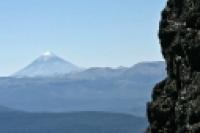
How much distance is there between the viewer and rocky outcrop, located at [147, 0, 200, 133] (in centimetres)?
1593

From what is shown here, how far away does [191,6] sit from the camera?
1666 cm

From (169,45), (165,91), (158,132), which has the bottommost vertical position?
(158,132)

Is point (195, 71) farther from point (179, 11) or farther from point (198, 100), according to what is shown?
point (179, 11)

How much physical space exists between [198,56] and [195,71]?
0.38m

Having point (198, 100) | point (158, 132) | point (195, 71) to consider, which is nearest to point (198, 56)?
point (195, 71)

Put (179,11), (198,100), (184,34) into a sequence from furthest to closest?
1. (179,11)
2. (184,34)
3. (198,100)

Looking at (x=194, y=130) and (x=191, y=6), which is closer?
(x=194, y=130)

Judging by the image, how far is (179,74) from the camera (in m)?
17.1

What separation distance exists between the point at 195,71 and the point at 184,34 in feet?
3.34

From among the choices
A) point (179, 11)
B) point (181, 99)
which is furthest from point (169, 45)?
point (181, 99)

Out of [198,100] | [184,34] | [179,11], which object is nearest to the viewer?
[198,100]

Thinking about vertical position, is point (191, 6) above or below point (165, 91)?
above

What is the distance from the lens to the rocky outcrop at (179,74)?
1593cm

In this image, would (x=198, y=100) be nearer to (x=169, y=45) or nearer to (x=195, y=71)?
(x=195, y=71)
